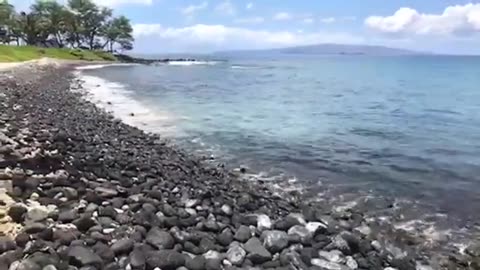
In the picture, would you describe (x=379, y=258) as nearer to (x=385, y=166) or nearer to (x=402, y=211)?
(x=402, y=211)

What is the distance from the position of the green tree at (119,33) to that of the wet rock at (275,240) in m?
147

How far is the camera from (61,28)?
128000mm

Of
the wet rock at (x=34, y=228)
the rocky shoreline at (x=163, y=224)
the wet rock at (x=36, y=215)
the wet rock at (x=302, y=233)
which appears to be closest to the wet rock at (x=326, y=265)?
the rocky shoreline at (x=163, y=224)

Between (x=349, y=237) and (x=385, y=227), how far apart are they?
2.24m

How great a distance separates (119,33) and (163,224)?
151 meters

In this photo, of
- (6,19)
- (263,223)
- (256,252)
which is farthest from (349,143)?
(6,19)

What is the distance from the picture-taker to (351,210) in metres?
11.0

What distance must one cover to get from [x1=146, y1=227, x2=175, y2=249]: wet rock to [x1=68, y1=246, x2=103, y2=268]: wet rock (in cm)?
94

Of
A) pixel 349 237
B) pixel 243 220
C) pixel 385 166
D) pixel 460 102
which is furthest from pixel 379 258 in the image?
pixel 460 102

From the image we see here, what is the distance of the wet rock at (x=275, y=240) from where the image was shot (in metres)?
7.36

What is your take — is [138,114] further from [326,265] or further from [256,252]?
[326,265]

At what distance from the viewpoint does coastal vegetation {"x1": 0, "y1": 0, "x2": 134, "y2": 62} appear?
113 m

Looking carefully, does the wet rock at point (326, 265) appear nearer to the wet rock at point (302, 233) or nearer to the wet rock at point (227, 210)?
the wet rock at point (302, 233)

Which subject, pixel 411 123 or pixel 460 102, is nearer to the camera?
pixel 411 123
